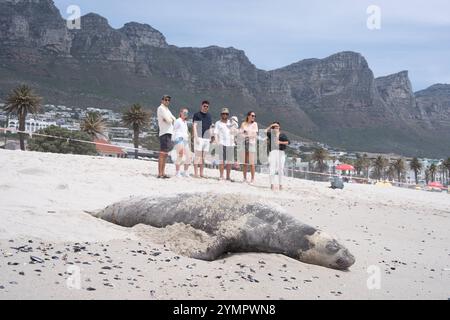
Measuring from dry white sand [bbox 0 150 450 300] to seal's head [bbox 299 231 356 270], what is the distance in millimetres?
117

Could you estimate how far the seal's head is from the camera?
5.77m

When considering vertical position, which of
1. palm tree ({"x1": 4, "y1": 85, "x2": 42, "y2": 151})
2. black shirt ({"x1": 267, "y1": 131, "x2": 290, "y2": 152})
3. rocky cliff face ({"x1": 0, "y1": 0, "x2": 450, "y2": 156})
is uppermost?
rocky cliff face ({"x1": 0, "y1": 0, "x2": 450, "y2": 156})

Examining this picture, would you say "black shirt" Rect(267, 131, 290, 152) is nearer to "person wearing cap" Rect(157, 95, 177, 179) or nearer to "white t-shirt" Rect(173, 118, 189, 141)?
"white t-shirt" Rect(173, 118, 189, 141)

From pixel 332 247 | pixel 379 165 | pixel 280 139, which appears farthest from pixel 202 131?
pixel 379 165

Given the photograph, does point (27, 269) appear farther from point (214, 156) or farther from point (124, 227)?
point (214, 156)

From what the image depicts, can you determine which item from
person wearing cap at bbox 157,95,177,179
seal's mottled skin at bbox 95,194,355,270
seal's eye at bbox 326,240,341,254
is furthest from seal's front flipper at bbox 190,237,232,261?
person wearing cap at bbox 157,95,177,179

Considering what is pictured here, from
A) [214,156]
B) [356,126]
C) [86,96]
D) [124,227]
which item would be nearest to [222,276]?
[124,227]

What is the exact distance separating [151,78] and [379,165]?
214 ft

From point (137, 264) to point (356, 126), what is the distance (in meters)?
180

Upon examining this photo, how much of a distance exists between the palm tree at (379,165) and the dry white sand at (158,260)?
116 meters

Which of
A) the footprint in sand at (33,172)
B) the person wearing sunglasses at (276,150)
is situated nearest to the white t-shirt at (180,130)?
the person wearing sunglasses at (276,150)

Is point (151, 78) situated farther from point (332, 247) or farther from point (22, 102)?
point (332, 247)

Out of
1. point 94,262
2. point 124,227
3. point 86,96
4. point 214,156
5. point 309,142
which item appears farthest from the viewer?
point 309,142

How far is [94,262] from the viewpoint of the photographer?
15.3ft
